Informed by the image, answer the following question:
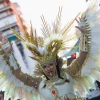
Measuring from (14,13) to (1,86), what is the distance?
14.3m

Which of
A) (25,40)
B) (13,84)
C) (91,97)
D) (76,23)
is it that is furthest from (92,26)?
(91,97)

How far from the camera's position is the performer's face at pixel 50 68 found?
171 inches

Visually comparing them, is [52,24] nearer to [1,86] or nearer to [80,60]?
[80,60]

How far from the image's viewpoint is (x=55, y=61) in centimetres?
442

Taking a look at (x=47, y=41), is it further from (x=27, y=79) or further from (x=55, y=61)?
(x=27, y=79)

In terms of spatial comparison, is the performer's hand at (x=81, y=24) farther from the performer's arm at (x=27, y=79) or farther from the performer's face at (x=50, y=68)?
the performer's arm at (x=27, y=79)

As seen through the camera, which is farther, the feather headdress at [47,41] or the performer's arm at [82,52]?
the performer's arm at [82,52]

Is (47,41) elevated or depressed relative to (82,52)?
elevated

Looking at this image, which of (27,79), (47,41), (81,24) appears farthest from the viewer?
(27,79)

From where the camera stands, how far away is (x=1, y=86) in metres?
4.57

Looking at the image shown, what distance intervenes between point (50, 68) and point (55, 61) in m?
0.13

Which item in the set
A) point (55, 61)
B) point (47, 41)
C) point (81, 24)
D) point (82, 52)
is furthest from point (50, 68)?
point (81, 24)

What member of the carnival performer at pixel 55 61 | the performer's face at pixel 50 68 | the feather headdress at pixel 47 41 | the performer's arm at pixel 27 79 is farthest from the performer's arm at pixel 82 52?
the performer's arm at pixel 27 79

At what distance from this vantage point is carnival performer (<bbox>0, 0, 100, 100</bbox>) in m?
4.32
